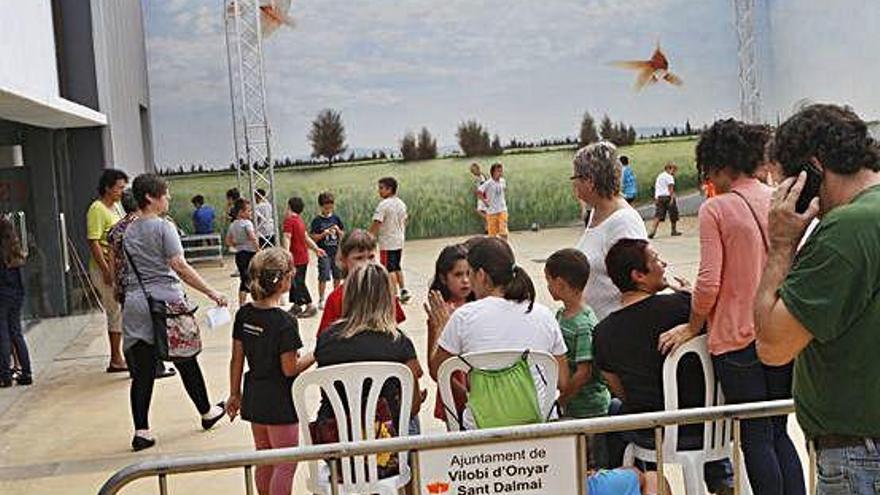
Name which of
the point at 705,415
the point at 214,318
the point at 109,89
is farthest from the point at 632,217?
the point at 109,89

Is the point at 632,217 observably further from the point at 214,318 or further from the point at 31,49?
the point at 31,49

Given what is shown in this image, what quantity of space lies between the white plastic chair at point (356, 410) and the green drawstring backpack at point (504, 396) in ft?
1.02

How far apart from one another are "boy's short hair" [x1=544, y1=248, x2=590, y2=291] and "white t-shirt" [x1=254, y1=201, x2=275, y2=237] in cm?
1269

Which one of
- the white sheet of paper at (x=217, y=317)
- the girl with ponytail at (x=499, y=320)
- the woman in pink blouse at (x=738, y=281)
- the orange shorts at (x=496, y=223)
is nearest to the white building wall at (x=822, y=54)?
the orange shorts at (x=496, y=223)

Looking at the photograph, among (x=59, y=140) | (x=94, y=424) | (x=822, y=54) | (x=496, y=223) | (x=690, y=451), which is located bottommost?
(x=94, y=424)

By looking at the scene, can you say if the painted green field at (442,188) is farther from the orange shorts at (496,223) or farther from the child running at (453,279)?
the child running at (453,279)

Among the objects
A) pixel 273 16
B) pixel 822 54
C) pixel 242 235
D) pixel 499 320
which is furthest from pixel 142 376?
pixel 822 54

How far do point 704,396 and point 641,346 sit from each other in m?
0.36

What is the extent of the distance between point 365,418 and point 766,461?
4.68 ft

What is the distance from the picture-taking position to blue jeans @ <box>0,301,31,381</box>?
7.71 metres

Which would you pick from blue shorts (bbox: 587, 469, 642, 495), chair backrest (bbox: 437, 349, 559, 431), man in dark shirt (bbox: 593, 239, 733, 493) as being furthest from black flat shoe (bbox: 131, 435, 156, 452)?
blue shorts (bbox: 587, 469, 642, 495)

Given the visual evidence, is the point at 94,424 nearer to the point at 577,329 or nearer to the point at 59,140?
the point at 577,329

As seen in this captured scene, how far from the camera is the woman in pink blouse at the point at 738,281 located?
11.9 feet

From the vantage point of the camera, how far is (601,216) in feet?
14.3
